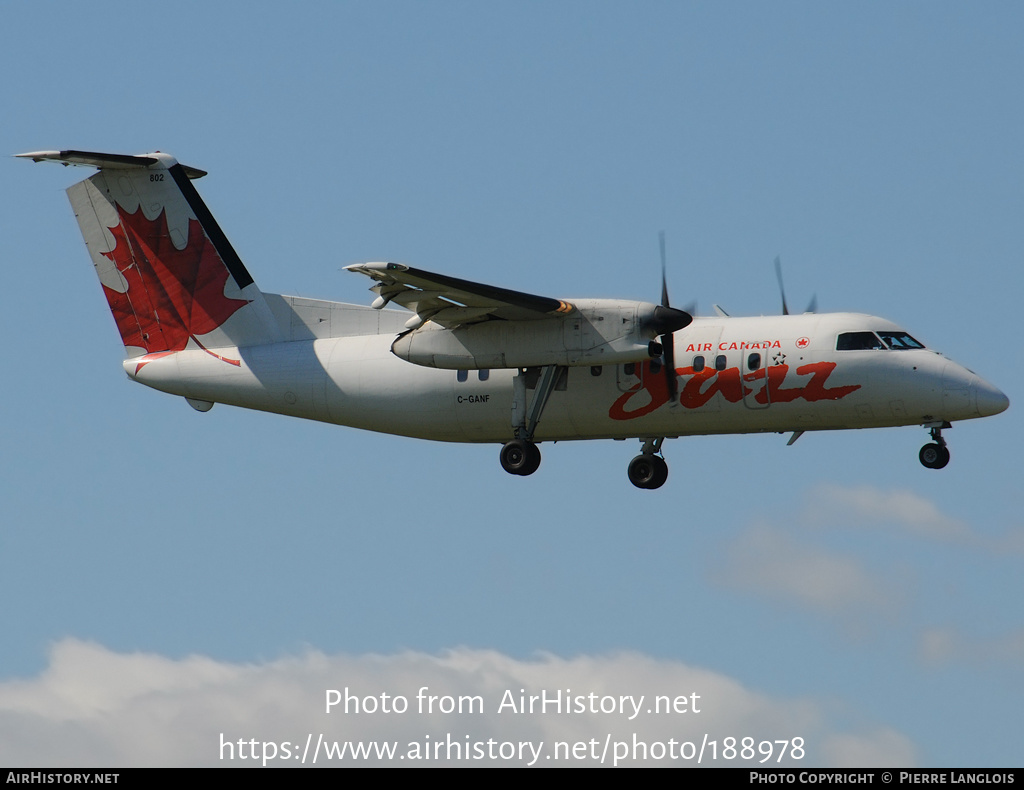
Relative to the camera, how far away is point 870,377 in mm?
23969

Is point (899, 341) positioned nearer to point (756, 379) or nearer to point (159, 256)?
point (756, 379)

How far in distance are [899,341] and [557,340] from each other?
5.37m

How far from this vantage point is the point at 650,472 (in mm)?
26219

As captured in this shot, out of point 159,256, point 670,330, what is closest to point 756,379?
point 670,330

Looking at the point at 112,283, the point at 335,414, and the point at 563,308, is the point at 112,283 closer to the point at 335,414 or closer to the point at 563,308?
the point at 335,414

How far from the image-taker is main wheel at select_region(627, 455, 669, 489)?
26.2 m

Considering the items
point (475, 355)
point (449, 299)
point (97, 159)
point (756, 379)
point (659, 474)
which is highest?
point (97, 159)

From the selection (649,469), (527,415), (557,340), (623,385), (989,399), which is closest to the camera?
(989,399)

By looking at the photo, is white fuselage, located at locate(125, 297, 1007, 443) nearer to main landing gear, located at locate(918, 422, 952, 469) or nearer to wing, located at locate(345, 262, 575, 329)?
main landing gear, located at locate(918, 422, 952, 469)

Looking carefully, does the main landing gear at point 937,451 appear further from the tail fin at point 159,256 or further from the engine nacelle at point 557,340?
the tail fin at point 159,256

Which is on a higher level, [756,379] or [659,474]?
[756,379]

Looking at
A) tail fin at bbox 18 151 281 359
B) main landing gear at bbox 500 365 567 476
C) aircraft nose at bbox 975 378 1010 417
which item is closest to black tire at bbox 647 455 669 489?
main landing gear at bbox 500 365 567 476

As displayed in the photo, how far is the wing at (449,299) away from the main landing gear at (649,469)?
3327mm

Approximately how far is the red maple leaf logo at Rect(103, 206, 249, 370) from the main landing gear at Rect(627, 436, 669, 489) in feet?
24.7
